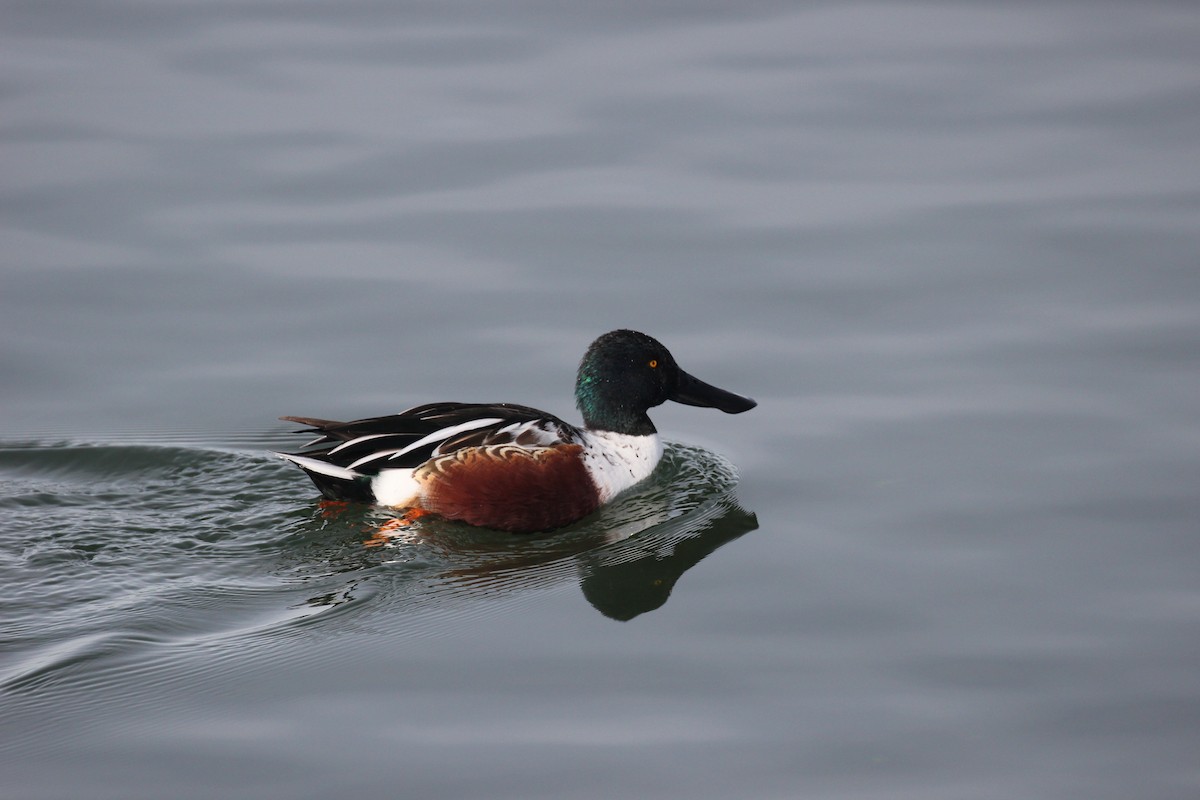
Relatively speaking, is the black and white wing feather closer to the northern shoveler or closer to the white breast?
the northern shoveler

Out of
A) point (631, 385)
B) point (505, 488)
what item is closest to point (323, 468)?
point (505, 488)

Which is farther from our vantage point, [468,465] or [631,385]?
[631,385]

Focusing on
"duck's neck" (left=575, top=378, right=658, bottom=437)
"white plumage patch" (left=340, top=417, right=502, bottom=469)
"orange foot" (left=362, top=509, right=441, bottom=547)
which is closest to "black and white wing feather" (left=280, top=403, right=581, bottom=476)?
"white plumage patch" (left=340, top=417, right=502, bottom=469)

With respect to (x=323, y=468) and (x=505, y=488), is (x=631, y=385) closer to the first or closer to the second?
(x=505, y=488)

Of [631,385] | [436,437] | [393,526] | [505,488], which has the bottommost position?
[393,526]

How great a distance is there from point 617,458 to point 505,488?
0.83 metres

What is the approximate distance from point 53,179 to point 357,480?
4.45 meters

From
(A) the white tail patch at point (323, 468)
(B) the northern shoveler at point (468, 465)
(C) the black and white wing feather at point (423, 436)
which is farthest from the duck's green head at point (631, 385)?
(A) the white tail patch at point (323, 468)

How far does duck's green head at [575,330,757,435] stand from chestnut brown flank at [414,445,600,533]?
0.65 m

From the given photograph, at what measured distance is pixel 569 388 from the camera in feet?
31.1

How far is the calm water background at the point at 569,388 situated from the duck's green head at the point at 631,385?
1.15ft

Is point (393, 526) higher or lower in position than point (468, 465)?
lower

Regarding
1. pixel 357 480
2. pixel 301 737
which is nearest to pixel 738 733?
pixel 301 737

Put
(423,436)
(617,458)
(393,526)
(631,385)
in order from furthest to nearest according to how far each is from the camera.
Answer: (631,385) < (617,458) < (423,436) < (393,526)
